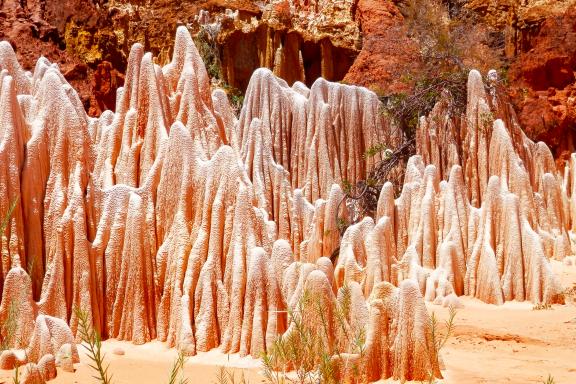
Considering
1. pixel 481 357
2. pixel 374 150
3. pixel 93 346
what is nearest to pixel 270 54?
pixel 374 150

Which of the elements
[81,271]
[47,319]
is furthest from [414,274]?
[47,319]

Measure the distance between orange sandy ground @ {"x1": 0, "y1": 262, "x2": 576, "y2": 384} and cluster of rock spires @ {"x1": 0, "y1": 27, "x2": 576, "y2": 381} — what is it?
0.82 ft

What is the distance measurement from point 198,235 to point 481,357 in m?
3.37

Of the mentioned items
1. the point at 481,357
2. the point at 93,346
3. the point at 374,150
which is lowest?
the point at 481,357

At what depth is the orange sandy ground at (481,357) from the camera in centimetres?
734

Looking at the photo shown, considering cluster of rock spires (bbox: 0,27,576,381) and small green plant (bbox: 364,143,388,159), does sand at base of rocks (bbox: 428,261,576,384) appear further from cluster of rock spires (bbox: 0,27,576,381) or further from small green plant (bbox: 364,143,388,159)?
small green plant (bbox: 364,143,388,159)

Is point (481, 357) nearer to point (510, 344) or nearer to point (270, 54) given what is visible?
point (510, 344)

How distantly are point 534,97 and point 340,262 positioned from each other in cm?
930

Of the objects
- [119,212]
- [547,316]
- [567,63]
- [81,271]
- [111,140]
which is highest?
[567,63]

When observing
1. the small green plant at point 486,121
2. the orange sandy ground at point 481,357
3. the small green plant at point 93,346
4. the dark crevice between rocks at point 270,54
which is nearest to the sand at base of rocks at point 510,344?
the orange sandy ground at point 481,357

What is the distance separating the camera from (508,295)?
39.5 ft

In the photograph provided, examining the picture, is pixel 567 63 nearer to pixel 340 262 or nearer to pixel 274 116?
pixel 274 116

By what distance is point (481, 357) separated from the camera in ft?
27.9

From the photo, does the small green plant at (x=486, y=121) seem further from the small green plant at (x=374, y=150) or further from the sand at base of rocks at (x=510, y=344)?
the sand at base of rocks at (x=510, y=344)
